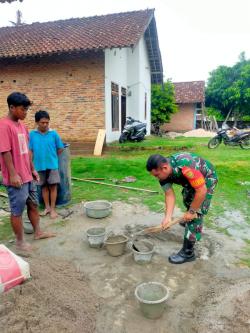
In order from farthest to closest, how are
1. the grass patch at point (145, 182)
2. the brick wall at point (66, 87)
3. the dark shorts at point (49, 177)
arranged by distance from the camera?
the brick wall at point (66, 87)
the grass patch at point (145, 182)
the dark shorts at point (49, 177)

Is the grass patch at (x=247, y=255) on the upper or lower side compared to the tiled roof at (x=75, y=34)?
lower

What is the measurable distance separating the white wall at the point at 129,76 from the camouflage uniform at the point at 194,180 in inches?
330

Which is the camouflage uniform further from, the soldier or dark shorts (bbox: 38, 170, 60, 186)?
dark shorts (bbox: 38, 170, 60, 186)

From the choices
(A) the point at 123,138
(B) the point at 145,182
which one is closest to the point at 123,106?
(A) the point at 123,138

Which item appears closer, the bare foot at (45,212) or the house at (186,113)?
the bare foot at (45,212)

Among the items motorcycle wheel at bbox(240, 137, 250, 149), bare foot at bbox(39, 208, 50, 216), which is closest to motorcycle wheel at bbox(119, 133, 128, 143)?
motorcycle wheel at bbox(240, 137, 250, 149)

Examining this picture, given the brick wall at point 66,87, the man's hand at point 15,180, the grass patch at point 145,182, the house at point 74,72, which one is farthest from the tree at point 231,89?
the man's hand at point 15,180

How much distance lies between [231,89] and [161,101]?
29.3ft

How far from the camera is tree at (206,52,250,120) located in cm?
2534

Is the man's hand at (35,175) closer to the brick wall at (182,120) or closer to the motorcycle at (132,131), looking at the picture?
the motorcycle at (132,131)

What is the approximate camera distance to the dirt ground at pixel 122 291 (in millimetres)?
2252

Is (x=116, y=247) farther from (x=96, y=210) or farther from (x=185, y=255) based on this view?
(x=96, y=210)

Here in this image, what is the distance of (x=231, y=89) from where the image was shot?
25.4 meters

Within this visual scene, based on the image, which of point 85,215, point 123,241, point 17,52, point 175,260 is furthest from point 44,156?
point 17,52
